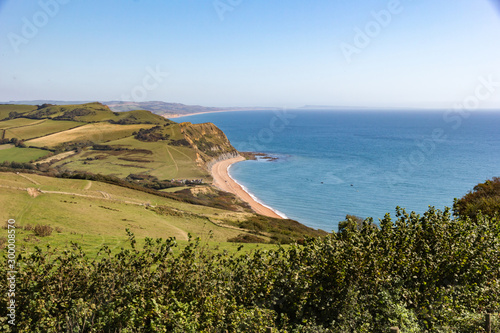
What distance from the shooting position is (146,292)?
1153 centimetres

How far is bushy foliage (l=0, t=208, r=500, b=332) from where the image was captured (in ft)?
33.7

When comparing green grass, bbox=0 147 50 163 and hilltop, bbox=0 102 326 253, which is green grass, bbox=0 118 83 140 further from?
green grass, bbox=0 147 50 163

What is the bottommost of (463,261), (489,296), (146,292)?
(146,292)

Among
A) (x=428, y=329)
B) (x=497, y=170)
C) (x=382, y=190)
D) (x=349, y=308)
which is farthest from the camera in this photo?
(x=497, y=170)

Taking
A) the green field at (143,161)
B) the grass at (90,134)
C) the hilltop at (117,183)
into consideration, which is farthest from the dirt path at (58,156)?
the grass at (90,134)

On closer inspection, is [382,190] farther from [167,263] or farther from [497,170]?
[167,263]

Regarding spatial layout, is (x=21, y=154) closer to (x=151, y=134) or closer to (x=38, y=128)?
(x=38, y=128)

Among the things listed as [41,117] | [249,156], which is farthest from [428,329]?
[41,117]

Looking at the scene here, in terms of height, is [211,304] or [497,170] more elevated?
[497,170]

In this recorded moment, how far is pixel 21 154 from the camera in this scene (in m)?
123

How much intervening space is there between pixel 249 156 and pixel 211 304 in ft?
494

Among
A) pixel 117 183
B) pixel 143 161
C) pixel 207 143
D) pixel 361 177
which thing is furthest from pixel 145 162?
pixel 361 177

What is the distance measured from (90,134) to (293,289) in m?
A: 168

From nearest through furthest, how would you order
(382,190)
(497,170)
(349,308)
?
(349,308), (382,190), (497,170)
